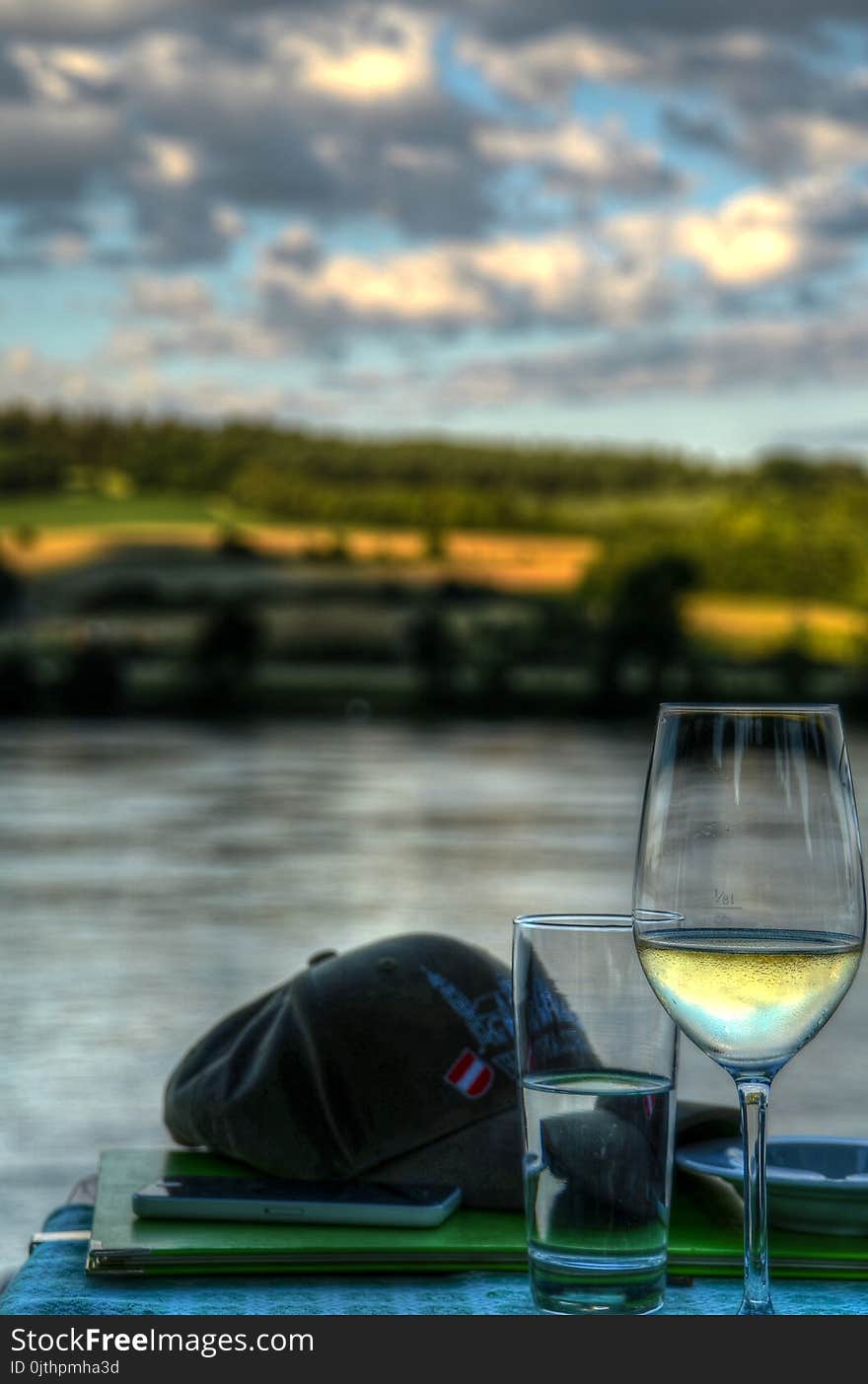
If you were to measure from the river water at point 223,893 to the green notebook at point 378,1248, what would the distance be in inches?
70.9

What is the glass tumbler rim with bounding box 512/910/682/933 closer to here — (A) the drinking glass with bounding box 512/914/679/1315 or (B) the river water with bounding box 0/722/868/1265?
(A) the drinking glass with bounding box 512/914/679/1315

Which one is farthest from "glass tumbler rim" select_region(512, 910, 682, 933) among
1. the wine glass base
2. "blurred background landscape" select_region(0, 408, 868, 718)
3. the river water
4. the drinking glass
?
"blurred background landscape" select_region(0, 408, 868, 718)

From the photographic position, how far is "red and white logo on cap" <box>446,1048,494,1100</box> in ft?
2.97

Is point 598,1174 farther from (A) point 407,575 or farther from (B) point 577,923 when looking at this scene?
(A) point 407,575

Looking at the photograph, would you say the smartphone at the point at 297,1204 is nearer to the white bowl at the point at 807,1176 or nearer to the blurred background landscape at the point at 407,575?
the white bowl at the point at 807,1176

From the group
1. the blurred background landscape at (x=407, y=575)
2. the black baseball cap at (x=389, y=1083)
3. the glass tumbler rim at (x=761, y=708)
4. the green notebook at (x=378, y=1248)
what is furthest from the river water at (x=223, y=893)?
the blurred background landscape at (x=407, y=575)

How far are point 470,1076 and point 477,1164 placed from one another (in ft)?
0.15

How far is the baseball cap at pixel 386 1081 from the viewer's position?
0.89 m

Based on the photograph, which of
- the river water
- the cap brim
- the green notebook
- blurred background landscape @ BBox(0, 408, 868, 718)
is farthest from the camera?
blurred background landscape @ BBox(0, 408, 868, 718)

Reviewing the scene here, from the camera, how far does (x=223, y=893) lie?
255 inches

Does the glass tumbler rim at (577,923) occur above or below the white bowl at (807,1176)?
above

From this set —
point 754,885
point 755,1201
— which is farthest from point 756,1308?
point 754,885

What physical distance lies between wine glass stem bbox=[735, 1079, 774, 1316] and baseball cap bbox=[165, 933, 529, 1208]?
0.82 ft
